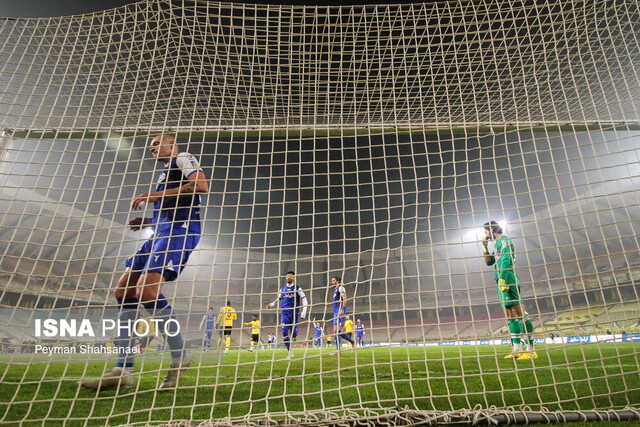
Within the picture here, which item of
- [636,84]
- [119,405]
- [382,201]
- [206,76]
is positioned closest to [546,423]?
[119,405]

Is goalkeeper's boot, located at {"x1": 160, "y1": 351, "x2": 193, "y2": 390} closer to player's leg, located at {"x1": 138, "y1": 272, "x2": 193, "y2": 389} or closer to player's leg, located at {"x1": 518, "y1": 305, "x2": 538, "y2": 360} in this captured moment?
player's leg, located at {"x1": 138, "y1": 272, "x2": 193, "y2": 389}

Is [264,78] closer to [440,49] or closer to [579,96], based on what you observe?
[440,49]

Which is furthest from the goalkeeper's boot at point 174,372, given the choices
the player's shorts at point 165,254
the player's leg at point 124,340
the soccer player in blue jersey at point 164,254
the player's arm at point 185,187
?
the player's arm at point 185,187

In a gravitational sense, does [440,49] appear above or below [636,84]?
above

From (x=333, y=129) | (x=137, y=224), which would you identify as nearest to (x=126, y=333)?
(x=137, y=224)

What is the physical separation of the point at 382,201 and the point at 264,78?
13345 mm

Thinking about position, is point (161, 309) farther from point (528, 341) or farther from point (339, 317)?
point (528, 341)

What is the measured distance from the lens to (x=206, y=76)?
383cm

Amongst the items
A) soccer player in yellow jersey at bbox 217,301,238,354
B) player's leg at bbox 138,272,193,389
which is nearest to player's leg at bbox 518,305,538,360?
soccer player in yellow jersey at bbox 217,301,238,354

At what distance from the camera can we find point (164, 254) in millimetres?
2809

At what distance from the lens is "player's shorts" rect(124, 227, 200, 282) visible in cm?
277

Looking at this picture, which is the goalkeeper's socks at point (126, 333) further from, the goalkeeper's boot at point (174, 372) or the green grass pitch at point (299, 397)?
the goalkeeper's boot at point (174, 372)

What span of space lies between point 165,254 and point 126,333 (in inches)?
25.6

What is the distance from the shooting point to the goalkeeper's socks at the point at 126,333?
2.55 metres
